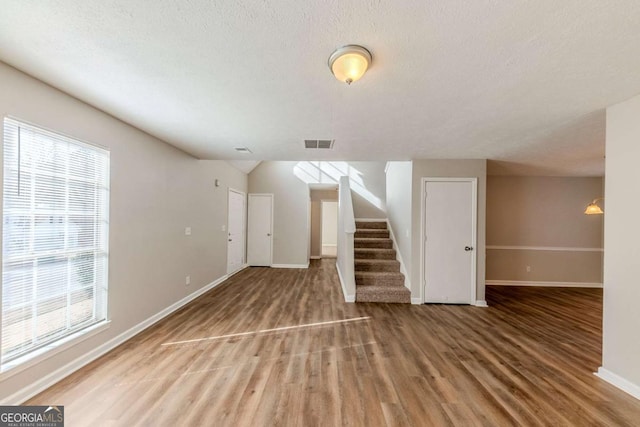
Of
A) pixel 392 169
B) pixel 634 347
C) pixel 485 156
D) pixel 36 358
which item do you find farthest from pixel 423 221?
pixel 36 358

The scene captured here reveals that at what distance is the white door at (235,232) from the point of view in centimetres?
570

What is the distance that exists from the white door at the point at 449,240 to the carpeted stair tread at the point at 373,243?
130 centimetres

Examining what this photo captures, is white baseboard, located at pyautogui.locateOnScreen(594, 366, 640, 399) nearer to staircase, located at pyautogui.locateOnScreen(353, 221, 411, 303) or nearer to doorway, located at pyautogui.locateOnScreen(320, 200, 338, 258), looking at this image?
staircase, located at pyautogui.locateOnScreen(353, 221, 411, 303)

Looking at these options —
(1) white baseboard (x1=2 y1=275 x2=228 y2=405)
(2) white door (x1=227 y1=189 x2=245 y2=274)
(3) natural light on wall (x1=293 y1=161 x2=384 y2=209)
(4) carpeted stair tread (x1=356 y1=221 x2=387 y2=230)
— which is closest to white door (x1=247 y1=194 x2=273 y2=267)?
(2) white door (x1=227 y1=189 x2=245 y2=274)

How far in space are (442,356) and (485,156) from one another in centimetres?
292

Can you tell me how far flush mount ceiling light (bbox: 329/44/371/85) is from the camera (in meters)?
1.44

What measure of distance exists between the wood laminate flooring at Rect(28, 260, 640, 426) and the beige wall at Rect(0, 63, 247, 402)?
263 millimetres

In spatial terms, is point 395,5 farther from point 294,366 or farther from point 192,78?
point 294,366

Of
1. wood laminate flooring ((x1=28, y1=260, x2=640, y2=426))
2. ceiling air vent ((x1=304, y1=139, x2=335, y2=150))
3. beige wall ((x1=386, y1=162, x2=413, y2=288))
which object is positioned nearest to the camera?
wood laminate flooring ((x1=28, y1=260, x2=640, y2=426))

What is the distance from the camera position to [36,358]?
6.02 feet

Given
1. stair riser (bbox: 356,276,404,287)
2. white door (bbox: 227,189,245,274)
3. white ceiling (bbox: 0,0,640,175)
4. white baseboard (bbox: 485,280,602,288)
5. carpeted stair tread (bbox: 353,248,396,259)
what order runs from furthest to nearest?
white door (bbox: 227,189,245,274), white baseboard (bbox: 485,280,602,288), carpeted stair tread (bbox: 353,248,396,259), stair riser (bbox: 356,276,404,287), white ceiling (bbox: 0,0,640,175)

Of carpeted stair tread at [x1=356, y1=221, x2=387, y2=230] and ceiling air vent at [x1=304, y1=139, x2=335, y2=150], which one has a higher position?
ceiling air vent at [x1=304, y1=139, x2=335, y2=150]

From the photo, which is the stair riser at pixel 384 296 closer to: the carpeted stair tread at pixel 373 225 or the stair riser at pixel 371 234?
the stair riser at pixel 371 234

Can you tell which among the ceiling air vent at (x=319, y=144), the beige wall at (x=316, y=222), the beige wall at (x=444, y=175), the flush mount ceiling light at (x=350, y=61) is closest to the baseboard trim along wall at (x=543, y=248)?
the beige wall at (x=444, y=175)
